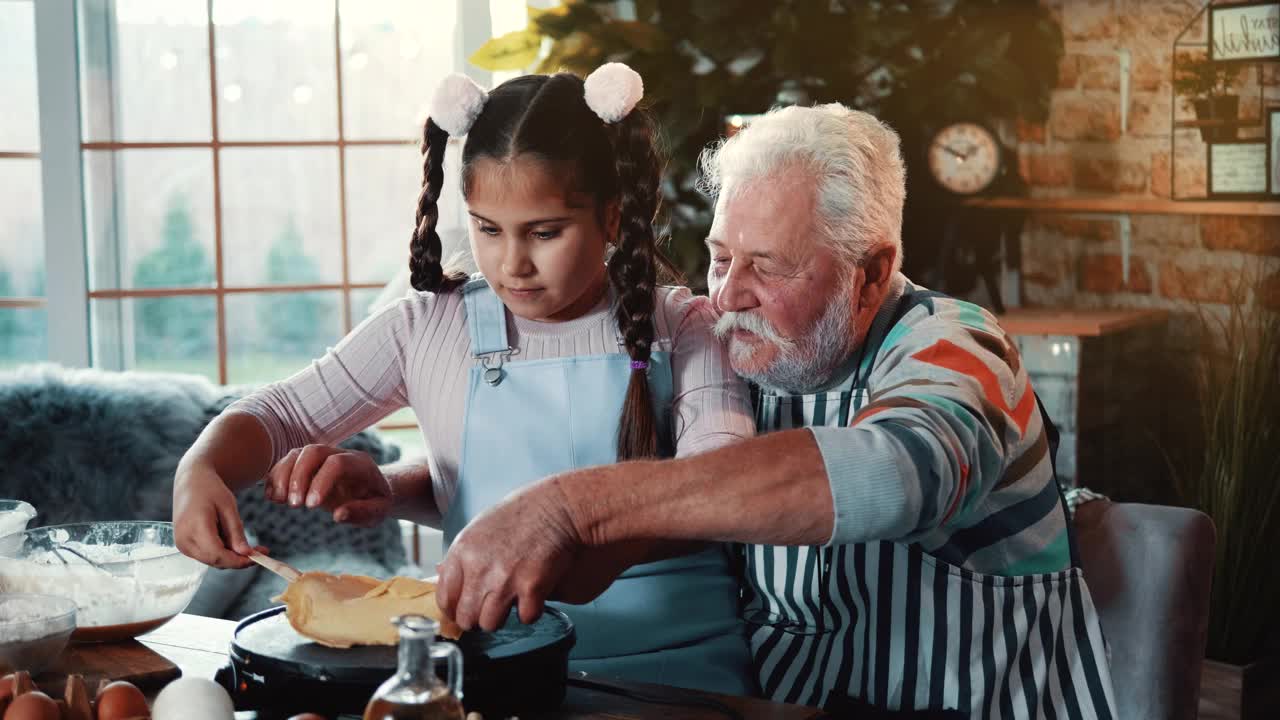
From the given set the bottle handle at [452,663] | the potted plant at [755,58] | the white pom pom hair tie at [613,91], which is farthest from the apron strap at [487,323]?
the potted plant at [755,58]

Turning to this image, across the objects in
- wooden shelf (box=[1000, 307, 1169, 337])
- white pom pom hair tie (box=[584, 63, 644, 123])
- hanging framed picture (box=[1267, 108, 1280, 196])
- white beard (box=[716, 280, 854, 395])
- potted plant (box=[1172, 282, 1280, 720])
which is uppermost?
hanging framed picture (box=[1267, 108, 1280, 196])

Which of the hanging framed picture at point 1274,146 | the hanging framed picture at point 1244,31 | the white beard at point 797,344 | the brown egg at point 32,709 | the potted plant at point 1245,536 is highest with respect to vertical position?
the hanging framed picture at point 1244,31

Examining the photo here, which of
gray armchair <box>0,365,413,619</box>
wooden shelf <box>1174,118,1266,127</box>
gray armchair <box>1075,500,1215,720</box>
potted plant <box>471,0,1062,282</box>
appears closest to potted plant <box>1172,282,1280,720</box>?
wooden shelf <box>1174,118,1266,127</box>

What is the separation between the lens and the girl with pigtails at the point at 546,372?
147 cm

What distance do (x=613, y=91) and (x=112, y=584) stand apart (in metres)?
0.78

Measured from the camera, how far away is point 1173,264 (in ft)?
11.8

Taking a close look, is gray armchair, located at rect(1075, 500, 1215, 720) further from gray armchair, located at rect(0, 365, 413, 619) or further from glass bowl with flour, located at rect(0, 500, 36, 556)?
Answer: gray armchair, located at rect(0, 365, 413, 619)

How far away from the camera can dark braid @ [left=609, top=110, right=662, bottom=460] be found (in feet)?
4.98

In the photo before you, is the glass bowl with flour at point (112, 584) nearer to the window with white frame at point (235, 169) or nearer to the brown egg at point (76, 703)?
the brown egg at point (76, 703)

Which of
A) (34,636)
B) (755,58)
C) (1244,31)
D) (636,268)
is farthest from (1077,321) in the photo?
(34,636)

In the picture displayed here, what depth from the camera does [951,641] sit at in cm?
151

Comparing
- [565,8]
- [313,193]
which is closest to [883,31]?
[565,8]

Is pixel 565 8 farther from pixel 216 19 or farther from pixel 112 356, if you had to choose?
pixel 112 356

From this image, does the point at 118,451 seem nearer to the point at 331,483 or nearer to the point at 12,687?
the point at 331,483
